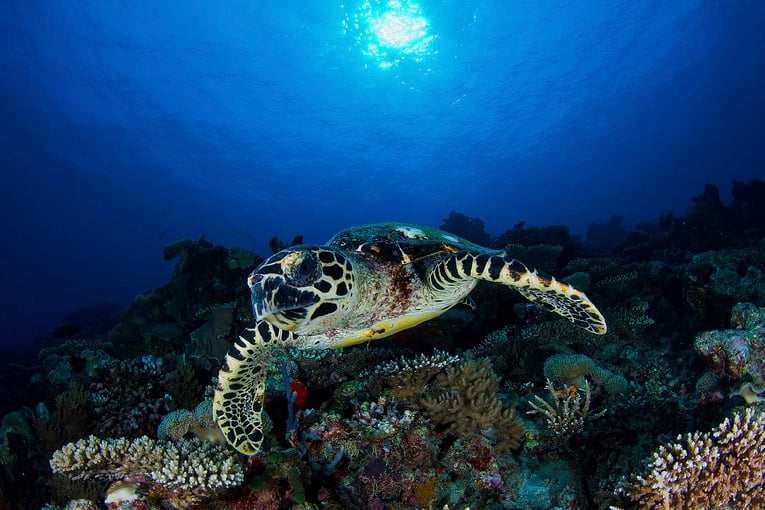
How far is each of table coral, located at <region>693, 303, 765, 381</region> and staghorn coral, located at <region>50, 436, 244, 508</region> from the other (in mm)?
4373

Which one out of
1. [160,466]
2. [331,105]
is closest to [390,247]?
[160,466]

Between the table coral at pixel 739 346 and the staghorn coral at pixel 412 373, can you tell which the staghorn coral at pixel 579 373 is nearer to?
the table coral at pixel 739 346

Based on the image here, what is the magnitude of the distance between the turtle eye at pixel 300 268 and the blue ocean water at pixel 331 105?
6.13 m

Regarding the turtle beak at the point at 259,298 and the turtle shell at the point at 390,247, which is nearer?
the turtle beak at the point at 259,298

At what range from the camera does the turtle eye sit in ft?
7.62

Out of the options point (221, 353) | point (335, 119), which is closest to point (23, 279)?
point (335, 119)

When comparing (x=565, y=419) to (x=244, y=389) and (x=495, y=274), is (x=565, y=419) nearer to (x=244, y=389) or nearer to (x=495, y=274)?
(x=495, y=274)

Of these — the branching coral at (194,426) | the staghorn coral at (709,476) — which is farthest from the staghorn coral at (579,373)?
the branching coral at (194,426)

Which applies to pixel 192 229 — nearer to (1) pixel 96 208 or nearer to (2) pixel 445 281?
(1) pixel 96 208

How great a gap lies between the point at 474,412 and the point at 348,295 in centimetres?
143

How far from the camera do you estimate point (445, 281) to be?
2934 mm

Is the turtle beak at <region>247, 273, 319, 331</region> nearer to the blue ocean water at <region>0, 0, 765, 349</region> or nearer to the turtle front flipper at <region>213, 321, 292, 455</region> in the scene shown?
the turtle front flipper at <region>213, 321, 292, 455</region>

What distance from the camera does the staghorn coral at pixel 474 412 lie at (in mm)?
2822

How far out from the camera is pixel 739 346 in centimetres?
A: 315
